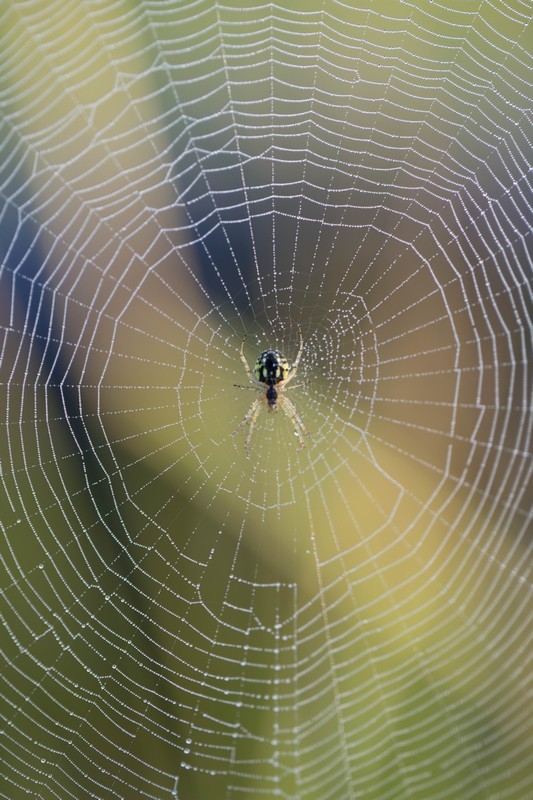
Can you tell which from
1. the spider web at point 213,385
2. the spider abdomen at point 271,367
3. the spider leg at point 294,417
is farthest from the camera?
the spider leg at point 294,417

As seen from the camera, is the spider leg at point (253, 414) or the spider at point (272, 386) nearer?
the spider at point (272, 386)

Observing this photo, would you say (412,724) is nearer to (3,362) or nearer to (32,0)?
(3,362)

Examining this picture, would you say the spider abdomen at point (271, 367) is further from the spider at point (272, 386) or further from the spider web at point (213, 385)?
the spider web at point (213, 385)

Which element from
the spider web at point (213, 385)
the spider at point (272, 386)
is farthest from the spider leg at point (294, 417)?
the spider web at point (213, 385)

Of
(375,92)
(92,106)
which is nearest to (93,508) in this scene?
(92,106)

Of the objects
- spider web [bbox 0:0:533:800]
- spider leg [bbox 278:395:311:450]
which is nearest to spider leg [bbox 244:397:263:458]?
spider leg [bbox 278:395:311:450]

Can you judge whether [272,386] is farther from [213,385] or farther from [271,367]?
[213,385]

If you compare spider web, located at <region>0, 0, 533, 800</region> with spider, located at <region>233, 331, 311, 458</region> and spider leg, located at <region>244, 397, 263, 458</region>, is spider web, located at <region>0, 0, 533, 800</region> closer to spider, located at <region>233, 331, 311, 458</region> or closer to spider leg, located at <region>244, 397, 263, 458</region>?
spider, located at <region>233, 331, 311, 458</region>
